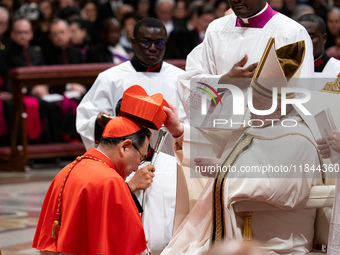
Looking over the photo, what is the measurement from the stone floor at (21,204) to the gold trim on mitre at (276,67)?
248cm

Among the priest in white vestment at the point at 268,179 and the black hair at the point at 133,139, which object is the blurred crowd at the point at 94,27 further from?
the black hair at the point at 133,139

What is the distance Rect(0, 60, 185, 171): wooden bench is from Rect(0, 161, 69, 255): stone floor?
7.5 inches

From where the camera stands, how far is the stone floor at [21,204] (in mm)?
6008

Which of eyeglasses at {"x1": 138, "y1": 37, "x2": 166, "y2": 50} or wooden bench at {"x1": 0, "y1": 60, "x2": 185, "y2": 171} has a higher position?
eyeglasses at {"x1": 138, "y1": 37, "x2": 166, "y2": 50}

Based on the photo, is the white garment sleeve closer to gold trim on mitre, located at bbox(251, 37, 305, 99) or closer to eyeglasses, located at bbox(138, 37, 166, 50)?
eyeglasses, located at bbox(138, 37, 166, 50)

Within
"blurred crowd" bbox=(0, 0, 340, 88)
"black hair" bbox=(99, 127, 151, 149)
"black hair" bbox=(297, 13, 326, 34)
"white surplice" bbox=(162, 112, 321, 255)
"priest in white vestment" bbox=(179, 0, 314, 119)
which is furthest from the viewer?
"blurred crowd" bbox=(0, 0, 340, 88)

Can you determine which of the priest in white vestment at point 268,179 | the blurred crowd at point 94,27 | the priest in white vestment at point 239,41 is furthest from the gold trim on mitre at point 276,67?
the blurred crowd at point 94,27

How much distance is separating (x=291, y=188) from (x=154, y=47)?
6.40ft

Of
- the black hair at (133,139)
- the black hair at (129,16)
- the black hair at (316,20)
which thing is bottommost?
the black hair at (129,16)

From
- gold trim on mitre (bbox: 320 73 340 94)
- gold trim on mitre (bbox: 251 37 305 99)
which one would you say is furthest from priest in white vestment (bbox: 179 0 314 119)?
gold trim on mitre (bbox: 320 73 340 94)

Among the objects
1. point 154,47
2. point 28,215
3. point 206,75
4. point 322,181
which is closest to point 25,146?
point 28,215

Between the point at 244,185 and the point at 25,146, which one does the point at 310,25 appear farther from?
the point at 25,146

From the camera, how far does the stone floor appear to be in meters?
6.01

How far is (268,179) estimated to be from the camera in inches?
159
